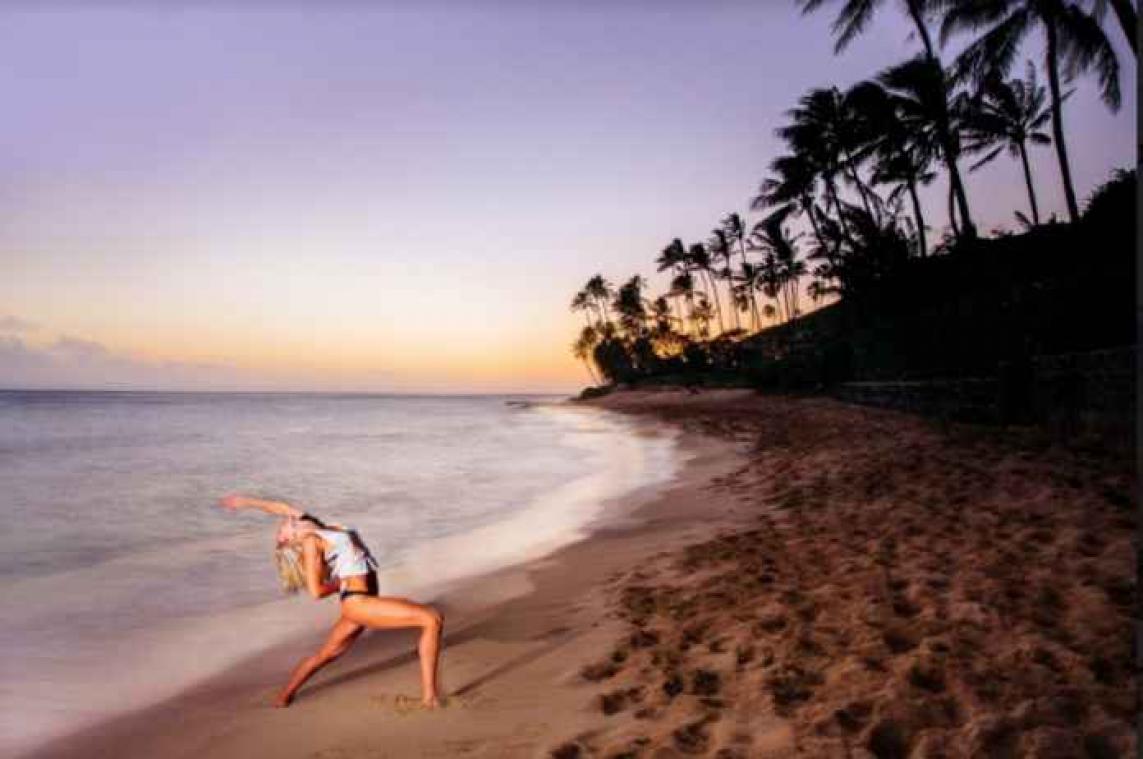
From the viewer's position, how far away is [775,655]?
12.9 feet

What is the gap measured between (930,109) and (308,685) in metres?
28.4

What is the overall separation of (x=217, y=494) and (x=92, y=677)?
11.4 meters

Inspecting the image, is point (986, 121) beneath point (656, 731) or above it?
above

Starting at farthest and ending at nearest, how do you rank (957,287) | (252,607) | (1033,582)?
(957,287) → (252,607) → (1033,582)

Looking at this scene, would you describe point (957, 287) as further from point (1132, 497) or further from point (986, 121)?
point (1132, 497)

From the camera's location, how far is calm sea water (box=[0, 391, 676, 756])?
522cm

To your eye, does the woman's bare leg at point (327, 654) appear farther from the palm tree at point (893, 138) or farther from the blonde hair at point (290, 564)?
the palm tree at point (893, 138)

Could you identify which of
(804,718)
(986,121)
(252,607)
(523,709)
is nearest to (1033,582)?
(804,718)

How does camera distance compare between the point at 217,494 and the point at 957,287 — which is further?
the point at 957,287

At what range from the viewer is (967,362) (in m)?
14.3

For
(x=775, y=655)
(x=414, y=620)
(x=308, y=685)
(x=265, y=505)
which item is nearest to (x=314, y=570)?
(x=265, y=505)

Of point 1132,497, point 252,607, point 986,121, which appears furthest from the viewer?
point 986,121

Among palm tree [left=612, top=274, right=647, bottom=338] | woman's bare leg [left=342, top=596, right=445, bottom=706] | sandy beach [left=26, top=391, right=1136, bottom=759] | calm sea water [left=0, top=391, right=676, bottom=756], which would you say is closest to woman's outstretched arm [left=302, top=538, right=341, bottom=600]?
woman's bare leg [left=342, top=596, right=445, bottom=706]

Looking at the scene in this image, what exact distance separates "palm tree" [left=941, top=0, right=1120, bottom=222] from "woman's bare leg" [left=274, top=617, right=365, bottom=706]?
2322 cm
